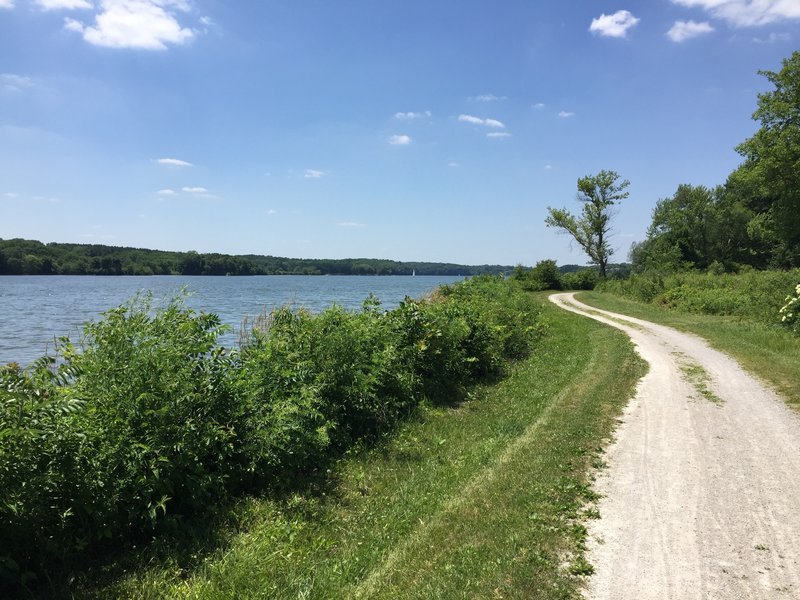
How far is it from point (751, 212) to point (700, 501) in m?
74.3

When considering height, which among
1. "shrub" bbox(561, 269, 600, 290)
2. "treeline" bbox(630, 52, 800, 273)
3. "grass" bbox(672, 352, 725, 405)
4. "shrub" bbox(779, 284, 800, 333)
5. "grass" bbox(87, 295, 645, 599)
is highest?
"treeline" bbox(630, 52, 800, 273)

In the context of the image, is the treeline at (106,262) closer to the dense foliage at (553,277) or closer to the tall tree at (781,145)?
the dense foliage at (553,277)

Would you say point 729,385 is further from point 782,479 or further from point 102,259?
point 102,259

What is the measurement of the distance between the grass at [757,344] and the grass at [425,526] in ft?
16.1

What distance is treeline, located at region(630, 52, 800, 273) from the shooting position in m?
39.4

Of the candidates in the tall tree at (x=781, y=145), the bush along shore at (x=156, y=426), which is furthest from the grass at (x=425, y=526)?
the tall tree at (x=781, y=145)

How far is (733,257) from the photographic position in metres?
68.6

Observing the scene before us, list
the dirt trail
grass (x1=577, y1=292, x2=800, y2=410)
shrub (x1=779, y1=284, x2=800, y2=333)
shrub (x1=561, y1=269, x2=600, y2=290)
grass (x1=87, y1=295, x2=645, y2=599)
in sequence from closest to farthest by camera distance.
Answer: the dirt trail → grass (x1=87, y1=295, x2=645, y2=599) → grass (x1=577, y1=292, x2=800, y2=410) → shrub (x1=779, y1=284, x2=800, y2=333) → shrub (x1=561, y1=269, x2=600, y2=290)

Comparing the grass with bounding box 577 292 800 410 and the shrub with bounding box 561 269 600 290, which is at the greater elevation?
the shrub with bounding box 561 269 600 290

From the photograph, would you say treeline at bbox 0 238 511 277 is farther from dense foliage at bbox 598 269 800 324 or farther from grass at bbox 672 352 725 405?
grass at bbox 672 352 725 405

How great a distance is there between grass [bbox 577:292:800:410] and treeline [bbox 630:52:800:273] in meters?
21.8

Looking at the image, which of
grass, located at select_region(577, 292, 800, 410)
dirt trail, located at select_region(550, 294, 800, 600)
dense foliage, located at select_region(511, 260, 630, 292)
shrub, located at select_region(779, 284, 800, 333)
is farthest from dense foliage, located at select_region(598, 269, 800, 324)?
dense foliage, located at select_region(511, 260, 630, 292)

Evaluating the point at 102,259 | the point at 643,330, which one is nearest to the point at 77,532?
the point at 643,330

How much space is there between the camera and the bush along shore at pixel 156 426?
4535 mm
